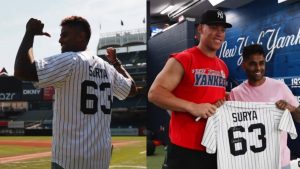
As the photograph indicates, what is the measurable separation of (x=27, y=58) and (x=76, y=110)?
382 millimetres

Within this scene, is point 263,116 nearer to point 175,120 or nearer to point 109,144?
point 175,120

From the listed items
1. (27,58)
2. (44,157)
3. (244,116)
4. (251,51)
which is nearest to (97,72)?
(27,58)

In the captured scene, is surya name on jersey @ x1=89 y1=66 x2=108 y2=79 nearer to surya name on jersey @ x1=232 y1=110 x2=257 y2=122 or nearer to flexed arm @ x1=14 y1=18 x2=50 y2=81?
flexed arm @ x1=14 y1=18 x2=50 y2=81

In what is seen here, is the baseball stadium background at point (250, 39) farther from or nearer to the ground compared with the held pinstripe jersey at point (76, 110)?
farther from the ground

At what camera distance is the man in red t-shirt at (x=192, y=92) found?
6.95ft

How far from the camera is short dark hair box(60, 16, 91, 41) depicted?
2.27 m

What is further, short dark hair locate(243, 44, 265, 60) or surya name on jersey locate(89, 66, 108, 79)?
A: short dark hair locate(243, 44, 265, 60)

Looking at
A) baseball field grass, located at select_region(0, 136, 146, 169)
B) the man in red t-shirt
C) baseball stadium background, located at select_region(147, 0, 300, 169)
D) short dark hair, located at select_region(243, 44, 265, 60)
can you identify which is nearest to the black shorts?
the man in red t-shirt

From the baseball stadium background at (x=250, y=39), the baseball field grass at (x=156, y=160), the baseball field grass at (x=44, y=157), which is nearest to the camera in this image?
the baseball stadium background at (x=250, y=39)

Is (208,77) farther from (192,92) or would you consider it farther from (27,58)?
(27,58)

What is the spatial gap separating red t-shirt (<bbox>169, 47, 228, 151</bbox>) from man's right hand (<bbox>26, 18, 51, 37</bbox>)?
0.74m

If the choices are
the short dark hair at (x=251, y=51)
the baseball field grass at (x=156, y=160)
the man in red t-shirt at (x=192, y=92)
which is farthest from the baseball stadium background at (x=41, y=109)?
the man in red t-shirt at (x=192, y=92)

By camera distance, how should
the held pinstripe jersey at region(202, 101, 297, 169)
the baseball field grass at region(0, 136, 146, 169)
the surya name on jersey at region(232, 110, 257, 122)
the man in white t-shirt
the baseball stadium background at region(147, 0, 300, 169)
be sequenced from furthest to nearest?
the baseball field grass at region(0, 136, 146, 169) → the baseball stadium background at region(147, 0, 300, 169) → the man in white t-shirt → the surya name on jersey at region(232, 110, 257, 122) → the held pinstripe jersey at region(202, 101, 297, 169)

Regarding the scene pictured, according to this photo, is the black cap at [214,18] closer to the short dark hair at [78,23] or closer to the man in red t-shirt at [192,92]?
the man in red t-shirt at [192,92]
